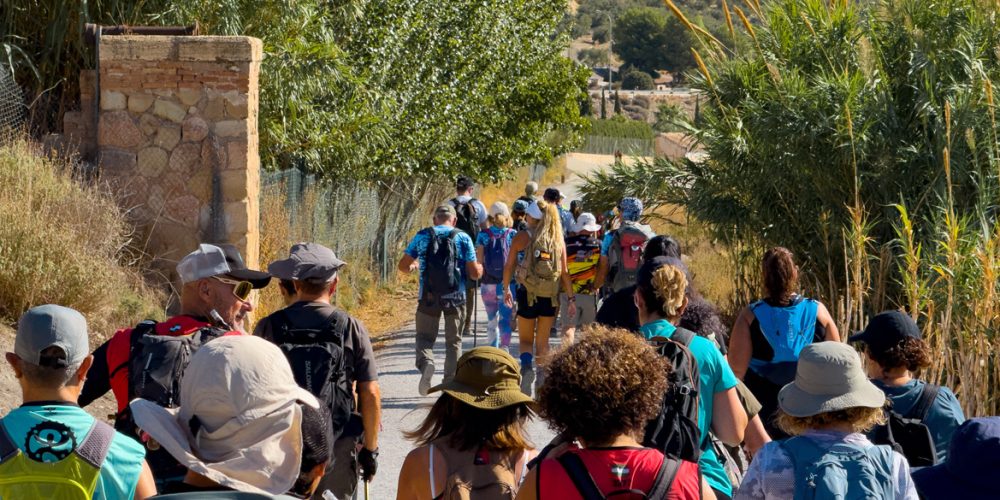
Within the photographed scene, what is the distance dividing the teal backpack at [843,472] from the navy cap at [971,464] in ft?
0.82

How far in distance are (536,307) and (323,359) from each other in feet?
17.3

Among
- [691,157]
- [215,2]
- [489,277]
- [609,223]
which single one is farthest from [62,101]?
[691,157]

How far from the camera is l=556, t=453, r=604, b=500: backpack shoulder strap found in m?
3.26

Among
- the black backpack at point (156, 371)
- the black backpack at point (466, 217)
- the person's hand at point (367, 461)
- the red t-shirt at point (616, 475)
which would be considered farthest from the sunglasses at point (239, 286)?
the black backpack at point (466, 217)

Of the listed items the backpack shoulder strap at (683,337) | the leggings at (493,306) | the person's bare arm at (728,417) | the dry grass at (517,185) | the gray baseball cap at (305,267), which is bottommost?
the dry grass at (517,185)

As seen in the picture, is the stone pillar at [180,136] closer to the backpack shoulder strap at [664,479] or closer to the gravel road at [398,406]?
the gravel road at [398,406]

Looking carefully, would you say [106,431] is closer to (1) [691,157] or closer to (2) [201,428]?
(2) [201,428]

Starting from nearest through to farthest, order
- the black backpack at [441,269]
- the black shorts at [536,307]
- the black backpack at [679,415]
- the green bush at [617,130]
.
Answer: the black backpack at [679,415]
the black backpack at [441,269]
the black shorts at [536,307]
the green bush at [617,130]

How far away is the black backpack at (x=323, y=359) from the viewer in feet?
16.3

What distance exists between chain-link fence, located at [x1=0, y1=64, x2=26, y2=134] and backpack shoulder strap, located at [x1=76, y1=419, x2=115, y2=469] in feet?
27.8

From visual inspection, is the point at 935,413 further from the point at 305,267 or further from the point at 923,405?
the point at 305,267

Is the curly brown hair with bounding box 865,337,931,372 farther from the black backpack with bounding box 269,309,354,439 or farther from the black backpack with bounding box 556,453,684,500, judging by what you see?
the black backpack with bounding box 269,309,354,439

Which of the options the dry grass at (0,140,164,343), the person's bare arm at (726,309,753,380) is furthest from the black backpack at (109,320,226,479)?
the dry grass at (0,140,164,343)

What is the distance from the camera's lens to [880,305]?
959 cm
